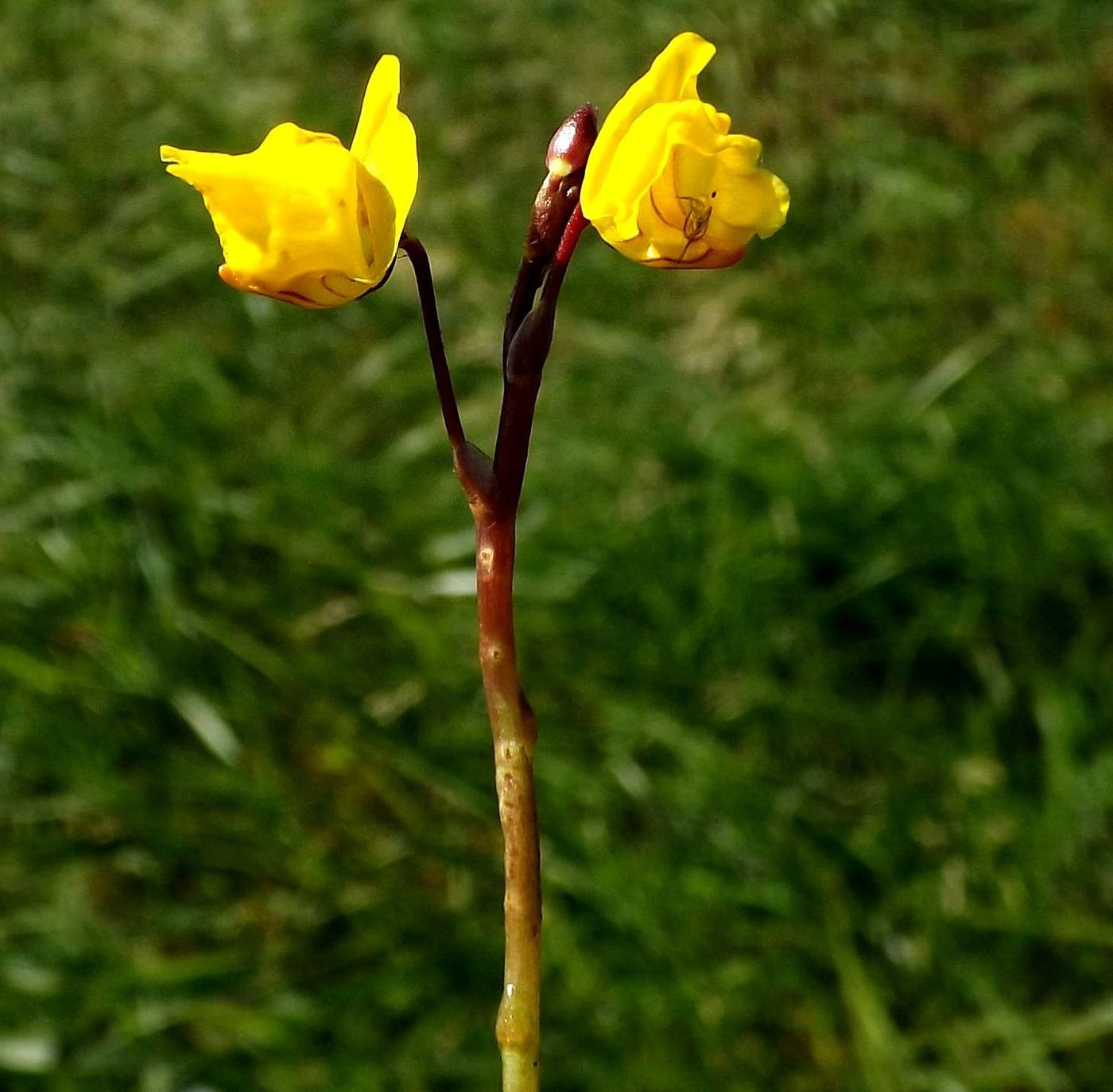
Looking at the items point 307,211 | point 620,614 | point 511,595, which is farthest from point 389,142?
point 620,614

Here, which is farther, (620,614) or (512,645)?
(620,614)

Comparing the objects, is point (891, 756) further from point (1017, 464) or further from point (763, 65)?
point (763, 65)

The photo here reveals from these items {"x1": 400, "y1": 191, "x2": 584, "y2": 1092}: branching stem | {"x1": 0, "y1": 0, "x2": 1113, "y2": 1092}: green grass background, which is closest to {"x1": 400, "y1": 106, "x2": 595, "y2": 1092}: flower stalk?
{"x1": 400, "y1": 191, "x2": 584, "y2": 1092}: branching stem

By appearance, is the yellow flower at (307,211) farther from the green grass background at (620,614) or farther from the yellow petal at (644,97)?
the green grass background at (620,614)

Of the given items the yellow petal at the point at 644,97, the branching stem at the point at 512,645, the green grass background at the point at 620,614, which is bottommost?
the branching stem at the point at 512,645

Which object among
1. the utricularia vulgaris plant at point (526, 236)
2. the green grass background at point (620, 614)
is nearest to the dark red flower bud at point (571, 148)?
the utricularia vulgaris plant at point (526, 236)

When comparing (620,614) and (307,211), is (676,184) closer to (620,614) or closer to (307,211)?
(307,211)
